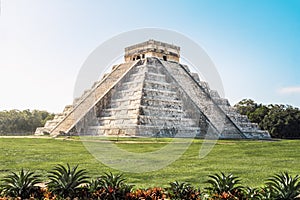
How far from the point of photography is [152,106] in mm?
37750

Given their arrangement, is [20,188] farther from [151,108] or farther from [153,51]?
[153,51]

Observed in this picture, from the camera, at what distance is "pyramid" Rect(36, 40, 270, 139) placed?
3628 centimetres

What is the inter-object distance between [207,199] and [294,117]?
54766mm

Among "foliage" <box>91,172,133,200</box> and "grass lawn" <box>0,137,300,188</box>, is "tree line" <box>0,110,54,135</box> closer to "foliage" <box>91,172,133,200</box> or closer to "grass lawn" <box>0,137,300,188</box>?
"grass lawn" <box>0,137,300,188</box>

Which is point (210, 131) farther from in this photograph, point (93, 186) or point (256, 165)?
point (93, 186)

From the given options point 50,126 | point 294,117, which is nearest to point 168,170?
point 50,126

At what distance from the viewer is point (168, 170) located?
14.6 m

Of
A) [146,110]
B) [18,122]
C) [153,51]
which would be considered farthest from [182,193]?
[18,122]

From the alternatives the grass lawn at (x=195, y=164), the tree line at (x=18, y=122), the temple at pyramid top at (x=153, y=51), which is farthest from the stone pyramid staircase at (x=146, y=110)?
the tree line at (x=18, y=122)

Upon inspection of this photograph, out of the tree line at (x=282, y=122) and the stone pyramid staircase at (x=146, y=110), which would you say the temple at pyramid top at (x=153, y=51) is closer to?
the stone pyramid staircase at (x=146, y=110)

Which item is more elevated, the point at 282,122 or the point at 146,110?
the point at 282,122

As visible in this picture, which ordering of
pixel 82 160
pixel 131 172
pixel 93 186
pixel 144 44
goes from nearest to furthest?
pixel 93 186 → pixel 131 172 → pixel 82 160 → pixel 144 44

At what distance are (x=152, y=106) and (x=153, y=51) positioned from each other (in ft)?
38.2

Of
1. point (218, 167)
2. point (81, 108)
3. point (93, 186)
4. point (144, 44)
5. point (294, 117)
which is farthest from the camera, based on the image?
point (294, 117)
